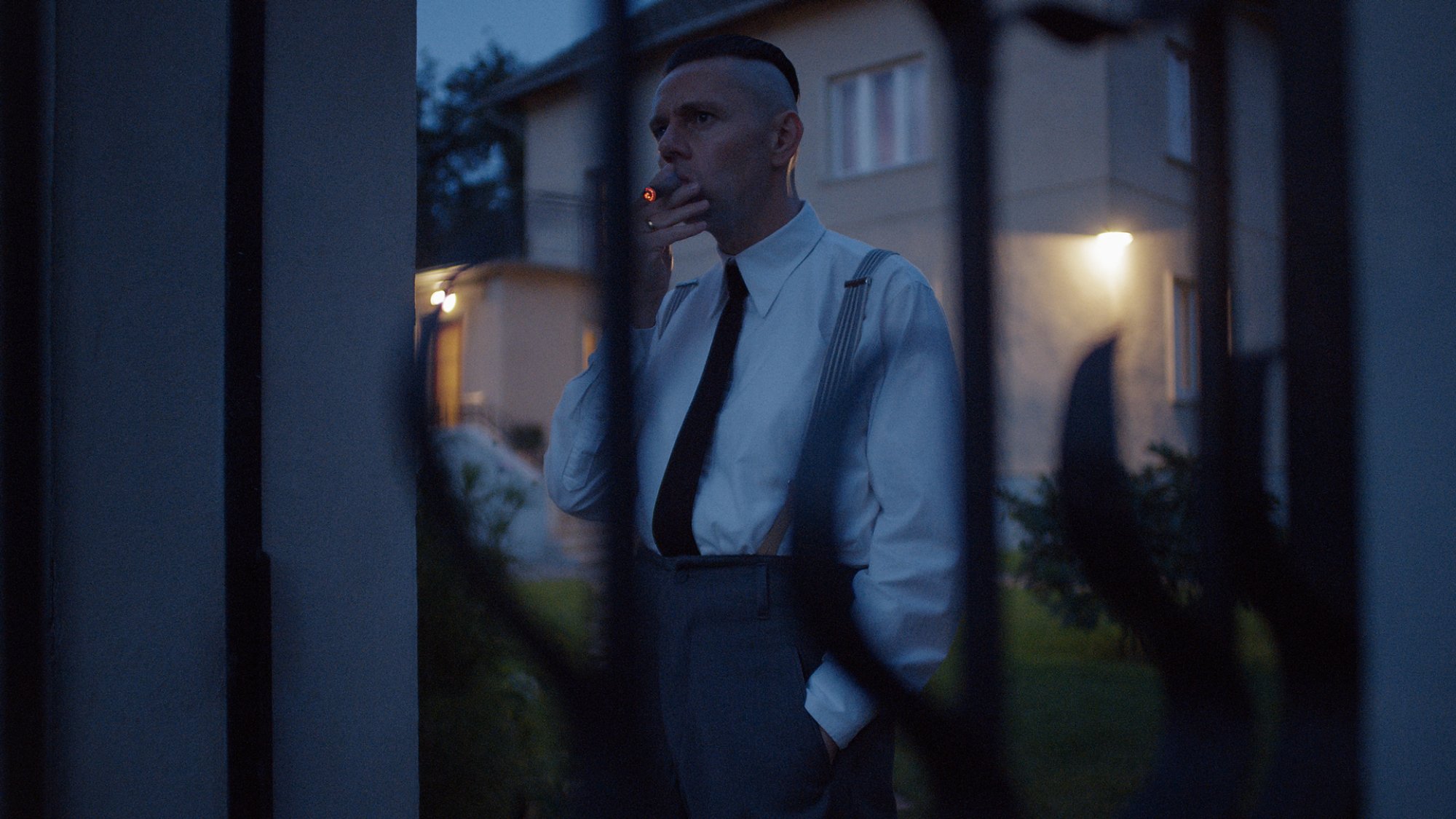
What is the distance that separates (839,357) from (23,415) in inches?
42.8

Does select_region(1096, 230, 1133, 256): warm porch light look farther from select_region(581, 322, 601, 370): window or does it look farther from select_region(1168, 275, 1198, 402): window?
select_region(581, 322, 601, 370): window

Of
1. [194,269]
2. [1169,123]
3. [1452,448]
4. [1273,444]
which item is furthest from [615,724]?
[194,269]

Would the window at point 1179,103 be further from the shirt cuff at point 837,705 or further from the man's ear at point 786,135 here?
the shirt cuff at point 837,705

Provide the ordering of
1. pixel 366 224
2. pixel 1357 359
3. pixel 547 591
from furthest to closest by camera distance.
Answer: pixel 547 591
pixel 366 224
pixel 1357 359

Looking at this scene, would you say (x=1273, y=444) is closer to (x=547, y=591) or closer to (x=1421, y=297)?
(x=1421, y=297)

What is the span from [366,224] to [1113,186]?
45.9 inches

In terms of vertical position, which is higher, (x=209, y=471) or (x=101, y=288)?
(x=101, y=288)

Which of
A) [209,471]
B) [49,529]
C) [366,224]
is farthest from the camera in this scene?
[366,224]

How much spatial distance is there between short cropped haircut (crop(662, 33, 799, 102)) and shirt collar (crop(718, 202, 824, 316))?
0.80ft

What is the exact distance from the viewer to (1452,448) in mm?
943

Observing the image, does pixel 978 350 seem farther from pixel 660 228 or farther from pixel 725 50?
pixel 725 50

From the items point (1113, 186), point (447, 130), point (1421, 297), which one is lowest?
point (1421, 297)

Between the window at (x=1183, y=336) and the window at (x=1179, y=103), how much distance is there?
97 mm

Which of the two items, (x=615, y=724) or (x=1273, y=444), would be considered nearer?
(x=1273, y=444)
